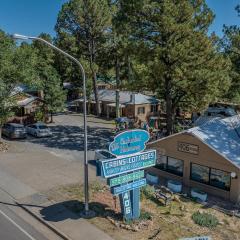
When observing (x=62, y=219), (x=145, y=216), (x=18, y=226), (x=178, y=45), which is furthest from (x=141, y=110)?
(x=18, y=226)

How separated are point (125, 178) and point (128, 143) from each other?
5.88ft

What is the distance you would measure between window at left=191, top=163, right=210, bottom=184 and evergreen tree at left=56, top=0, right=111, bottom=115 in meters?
29.7

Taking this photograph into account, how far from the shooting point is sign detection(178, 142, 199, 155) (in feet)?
78.6

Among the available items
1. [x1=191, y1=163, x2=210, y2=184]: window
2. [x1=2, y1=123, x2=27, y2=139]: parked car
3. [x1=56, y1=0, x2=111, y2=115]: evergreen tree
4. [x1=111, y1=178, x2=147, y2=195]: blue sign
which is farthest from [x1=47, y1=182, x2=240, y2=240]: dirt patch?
[x1=56, y1=0, x2=111, y2=115]: evergreen tree

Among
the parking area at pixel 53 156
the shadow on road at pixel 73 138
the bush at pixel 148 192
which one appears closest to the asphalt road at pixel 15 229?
the parking area at pixel 53 156

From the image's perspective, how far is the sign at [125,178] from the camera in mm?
17145

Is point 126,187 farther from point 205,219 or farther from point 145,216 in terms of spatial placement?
point 205,219

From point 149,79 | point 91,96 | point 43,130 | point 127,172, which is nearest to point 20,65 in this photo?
point 43,130

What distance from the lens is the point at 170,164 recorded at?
26.0m

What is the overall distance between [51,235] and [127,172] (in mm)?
4766

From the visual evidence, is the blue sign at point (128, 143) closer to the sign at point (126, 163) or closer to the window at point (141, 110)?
the sign at point (126, 163)

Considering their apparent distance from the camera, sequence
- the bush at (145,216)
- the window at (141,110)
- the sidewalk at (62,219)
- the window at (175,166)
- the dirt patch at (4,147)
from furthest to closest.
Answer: the window at (141,110), the dirt patch at (4,147), the window at (175,166), the bush at (145,216), the sidewalk at (62,219)

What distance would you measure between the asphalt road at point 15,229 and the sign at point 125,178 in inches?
163

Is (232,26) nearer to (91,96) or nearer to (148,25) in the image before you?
(148,25)
